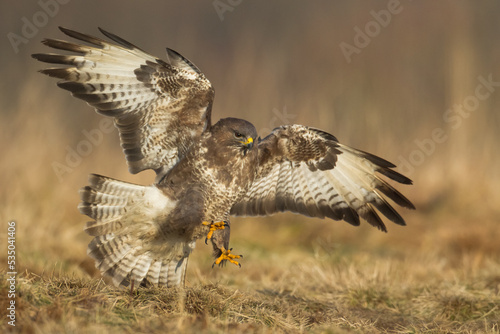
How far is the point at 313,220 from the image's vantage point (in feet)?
29.9

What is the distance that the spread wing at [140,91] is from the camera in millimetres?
4938

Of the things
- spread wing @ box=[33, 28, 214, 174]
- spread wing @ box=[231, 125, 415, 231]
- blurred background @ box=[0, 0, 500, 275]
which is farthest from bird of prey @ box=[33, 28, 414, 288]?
blurred background @ box=[0, 0, 500, 275]

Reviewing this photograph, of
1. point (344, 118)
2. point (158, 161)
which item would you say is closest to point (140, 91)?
point (158, 161)

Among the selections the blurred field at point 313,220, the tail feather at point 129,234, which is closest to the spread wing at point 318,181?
the blurred field at point 313,220

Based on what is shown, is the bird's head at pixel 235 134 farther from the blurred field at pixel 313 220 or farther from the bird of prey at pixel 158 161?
the blurred field at pixel 313 220

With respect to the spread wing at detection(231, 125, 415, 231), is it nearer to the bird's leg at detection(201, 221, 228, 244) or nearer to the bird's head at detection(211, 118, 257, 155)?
the bird's head at detection(211, 118, 257, 155)

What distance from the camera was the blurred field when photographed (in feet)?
14.1

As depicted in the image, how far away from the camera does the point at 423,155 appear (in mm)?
9953

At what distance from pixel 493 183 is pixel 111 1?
516 inches

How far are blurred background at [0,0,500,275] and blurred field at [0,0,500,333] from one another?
28 millimetres

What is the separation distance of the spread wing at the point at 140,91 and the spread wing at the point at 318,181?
32.8 inches

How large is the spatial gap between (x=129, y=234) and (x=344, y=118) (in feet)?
18.8

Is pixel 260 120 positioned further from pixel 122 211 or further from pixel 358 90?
pixel 122 211

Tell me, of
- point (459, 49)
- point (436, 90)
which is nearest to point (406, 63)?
point (436, 90)
